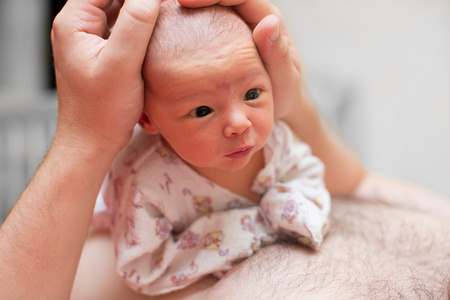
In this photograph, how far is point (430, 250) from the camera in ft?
3.16

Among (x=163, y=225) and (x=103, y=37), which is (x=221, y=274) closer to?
(x=163, y=225)

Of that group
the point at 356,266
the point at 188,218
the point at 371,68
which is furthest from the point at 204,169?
the point at 371,68

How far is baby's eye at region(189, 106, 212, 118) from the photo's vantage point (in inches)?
28.2

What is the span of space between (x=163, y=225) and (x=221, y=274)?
0.45 ft

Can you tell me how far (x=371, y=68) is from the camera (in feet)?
7.47

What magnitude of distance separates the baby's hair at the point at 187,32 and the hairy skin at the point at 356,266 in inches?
14.8

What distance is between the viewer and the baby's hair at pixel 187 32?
693 millimetres

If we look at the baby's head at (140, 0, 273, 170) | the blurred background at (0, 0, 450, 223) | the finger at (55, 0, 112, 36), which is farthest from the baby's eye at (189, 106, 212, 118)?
the blurred background at (0, 0, 450, 223)

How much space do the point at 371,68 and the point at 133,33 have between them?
1.79m

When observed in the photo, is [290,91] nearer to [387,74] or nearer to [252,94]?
[252,94]

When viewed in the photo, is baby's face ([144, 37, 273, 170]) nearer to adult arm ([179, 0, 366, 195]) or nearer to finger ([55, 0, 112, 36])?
adult arm ([179, 0, 366, 195])

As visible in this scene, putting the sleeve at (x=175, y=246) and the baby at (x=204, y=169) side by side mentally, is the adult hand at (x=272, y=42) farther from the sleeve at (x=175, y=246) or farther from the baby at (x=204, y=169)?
the sleeve at (x=175, y=246)

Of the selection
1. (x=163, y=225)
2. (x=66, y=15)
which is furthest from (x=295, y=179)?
(x=66, y=15)

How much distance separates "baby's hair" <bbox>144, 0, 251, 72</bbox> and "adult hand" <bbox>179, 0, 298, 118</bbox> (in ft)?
0.05
